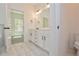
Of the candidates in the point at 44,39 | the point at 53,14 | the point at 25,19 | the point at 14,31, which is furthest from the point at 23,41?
the point at 53,14

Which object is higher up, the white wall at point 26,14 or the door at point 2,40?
the white wall at point 26,14

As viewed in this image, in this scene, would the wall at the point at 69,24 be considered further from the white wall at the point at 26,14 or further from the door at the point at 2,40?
the white wall at the point at 26,14

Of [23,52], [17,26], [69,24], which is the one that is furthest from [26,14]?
[69,24]

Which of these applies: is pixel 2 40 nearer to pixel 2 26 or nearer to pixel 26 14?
pixel 2 26

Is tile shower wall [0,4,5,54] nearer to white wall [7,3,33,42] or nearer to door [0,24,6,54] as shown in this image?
door [0,24,6,54]

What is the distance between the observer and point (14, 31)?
6.49 m

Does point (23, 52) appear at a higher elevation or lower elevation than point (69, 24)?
lower

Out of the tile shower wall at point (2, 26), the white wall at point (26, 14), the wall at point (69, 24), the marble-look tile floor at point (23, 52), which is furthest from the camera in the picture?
the white wall at point (26, 14)

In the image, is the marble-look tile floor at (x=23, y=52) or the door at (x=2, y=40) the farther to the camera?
the door at (x=2, y=40)

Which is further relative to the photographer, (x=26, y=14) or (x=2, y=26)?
(x=26, y=14)

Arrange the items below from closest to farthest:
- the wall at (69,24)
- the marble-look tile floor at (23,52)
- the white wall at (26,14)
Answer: the wall at (69,24) < the marble-look tile floor at (23,52) < the white wall at (26,14)

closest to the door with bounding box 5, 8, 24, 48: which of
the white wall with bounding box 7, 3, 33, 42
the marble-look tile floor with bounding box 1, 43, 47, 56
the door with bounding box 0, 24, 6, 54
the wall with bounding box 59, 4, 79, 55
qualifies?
the white wall with bounding box 7, 3, 33, 42

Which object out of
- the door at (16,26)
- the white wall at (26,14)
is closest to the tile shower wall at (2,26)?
the door at (16,26)

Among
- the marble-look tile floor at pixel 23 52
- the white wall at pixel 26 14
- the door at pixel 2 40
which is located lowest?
the marble-look tile floor at pixel 23 52
